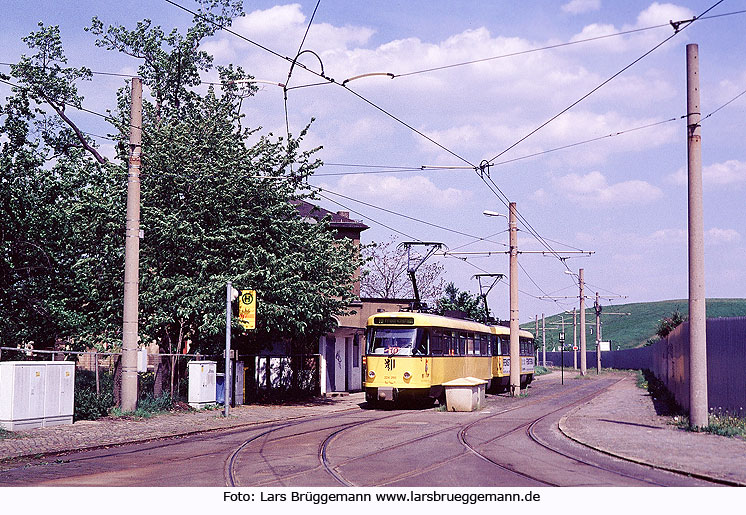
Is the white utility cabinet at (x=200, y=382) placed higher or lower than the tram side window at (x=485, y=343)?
lower

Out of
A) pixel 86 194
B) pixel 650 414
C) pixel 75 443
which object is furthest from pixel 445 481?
pixel 86 194

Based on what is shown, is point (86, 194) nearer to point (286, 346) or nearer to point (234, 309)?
point (234, 309)

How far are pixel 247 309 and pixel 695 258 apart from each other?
484 inches

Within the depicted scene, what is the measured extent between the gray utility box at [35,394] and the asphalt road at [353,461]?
11.6 ft

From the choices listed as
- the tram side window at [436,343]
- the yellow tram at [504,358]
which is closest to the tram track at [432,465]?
the tram side window at [436,343]

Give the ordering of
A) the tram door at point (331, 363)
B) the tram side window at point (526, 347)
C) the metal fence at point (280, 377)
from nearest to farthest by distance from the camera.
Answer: the metal fence at point (280, 377), the tram door at point (331, 363), the tram side window at point (526, 347)

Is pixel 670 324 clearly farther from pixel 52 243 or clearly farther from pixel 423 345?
pixel 52 243

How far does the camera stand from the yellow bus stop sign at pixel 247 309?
24234 mm

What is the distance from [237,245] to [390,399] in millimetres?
7072

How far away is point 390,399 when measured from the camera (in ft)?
91.4

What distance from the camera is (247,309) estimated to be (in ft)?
80.5

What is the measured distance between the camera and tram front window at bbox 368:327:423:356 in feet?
91.9

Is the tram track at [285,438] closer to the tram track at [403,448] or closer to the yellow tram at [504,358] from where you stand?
the tram track at [403,448]

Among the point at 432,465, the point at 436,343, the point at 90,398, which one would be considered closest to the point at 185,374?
the point at 90,398
